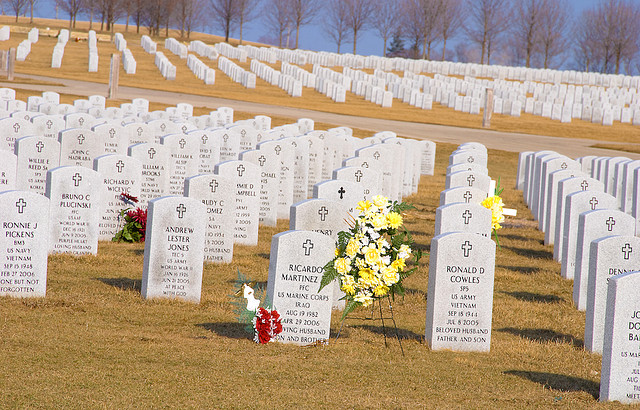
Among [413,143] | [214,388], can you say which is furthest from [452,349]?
[413,143]

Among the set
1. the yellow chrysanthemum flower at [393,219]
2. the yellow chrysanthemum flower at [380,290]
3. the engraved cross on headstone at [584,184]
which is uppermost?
the engraved cross on headstone at [584,184]

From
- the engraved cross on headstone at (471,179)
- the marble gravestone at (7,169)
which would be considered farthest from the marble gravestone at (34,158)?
the engraved cross on headstone at (471,179)

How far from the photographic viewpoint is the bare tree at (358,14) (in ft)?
Result: 320

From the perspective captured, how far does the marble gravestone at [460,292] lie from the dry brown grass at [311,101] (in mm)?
32659

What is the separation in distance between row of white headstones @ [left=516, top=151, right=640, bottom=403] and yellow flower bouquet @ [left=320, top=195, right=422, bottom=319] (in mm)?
1799

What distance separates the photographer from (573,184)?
12430 millimetres

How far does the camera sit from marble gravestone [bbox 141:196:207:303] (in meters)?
8.70

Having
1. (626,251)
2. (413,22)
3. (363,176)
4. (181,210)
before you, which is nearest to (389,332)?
(626,251)

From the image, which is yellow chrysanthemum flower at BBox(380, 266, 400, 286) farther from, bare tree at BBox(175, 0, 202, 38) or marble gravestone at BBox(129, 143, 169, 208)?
bare tree at BBox(175, 0, 202, 38)

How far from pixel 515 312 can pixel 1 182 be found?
6665mm

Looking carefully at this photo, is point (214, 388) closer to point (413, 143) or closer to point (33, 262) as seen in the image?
point (33, 262)

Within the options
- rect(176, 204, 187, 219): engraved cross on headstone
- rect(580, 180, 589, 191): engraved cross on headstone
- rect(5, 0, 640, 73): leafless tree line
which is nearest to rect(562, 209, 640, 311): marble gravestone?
rect(580, 180, 589, 191): engraved cross on headstone

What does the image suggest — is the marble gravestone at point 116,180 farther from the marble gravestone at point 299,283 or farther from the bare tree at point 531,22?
the bare tree at point 531,22

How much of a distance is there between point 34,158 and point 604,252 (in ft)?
27.1
